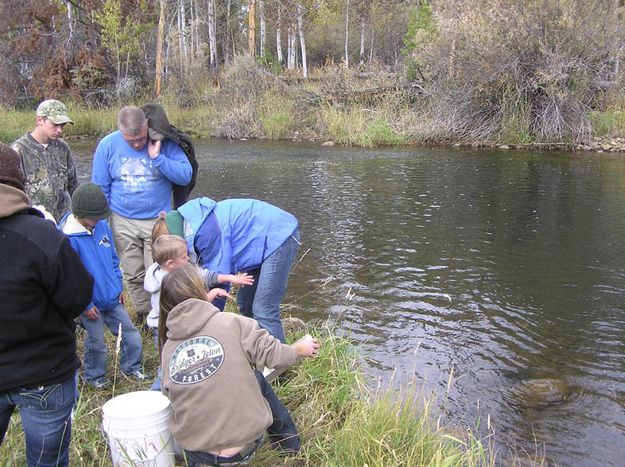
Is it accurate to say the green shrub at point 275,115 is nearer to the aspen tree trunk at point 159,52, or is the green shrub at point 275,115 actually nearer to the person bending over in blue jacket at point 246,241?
the aspen tree trunk at point 159,52

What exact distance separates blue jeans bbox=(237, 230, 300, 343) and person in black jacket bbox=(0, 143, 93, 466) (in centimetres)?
140

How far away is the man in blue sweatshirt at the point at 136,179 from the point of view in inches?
176

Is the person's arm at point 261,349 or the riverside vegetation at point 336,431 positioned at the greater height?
the person's arm at point 261,349

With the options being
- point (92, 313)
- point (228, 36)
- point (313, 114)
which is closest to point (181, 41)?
point (228, 36)

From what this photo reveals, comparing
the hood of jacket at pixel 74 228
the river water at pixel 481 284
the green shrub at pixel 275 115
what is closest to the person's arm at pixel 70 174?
the hood of jacket at pixel 74 228

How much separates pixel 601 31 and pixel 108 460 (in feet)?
61.7

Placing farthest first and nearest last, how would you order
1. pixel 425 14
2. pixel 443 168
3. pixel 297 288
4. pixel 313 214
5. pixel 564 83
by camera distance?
pixel 425 14
pixel 564 83
pixel 443 168
pixel 313 214
pixel 297 288

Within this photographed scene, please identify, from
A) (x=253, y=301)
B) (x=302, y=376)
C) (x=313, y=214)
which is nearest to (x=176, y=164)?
(x=253, y=301)

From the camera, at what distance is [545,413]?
14.3 feet

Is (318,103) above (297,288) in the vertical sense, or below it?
above

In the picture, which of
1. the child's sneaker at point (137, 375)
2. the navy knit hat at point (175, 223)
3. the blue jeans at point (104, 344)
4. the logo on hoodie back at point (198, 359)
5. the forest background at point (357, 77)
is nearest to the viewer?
the logo on hoodie back at point (198, 359)

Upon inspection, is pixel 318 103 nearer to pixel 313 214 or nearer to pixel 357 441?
pixel 313 214

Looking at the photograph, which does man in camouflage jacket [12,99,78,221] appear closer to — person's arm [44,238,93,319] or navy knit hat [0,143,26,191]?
navy knit hat [0,143,26,191]

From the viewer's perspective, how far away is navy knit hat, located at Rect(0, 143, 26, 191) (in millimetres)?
2234
